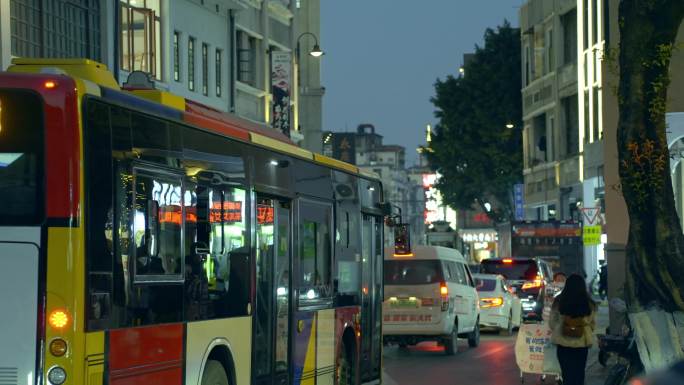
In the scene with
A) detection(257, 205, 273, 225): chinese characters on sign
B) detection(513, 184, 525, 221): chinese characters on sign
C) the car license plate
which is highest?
detection(513, 184, 525, 221): chinese characters on sign

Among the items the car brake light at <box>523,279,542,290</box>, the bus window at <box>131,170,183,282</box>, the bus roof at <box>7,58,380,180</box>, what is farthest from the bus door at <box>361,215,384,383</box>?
the car brake light at <box>523,279,542,290</box>

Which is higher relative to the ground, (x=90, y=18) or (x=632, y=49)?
(x=90, y=18)

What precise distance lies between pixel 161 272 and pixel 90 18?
77.2 feet

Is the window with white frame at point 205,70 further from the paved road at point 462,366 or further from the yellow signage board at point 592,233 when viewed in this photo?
the paved road at point 462,366

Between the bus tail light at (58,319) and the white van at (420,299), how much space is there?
1989 cm

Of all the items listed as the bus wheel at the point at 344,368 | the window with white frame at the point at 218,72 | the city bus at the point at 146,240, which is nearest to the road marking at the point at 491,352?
the bus wheel at the point at 344,368

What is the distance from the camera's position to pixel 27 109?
10367mm

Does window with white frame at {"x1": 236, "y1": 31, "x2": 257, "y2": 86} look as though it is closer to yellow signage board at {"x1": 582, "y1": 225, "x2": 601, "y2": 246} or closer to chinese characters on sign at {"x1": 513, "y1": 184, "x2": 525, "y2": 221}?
yellow signage board at {"x1": 582, "y1": 225, "x2": 601, "y2": 246}

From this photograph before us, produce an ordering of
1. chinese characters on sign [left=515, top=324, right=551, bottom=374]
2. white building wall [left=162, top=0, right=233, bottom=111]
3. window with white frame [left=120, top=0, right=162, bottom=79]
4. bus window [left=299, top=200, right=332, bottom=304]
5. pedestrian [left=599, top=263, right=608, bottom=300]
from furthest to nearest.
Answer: pedestrian [left=599, top=263, right=608, bottom=300], white building wall [left=162, top=0, right=233, bottom=111], window with white frame [left=120, top=0, right=162, bottom=79], chinese characters on sign [left=515, top=324, right=551, bottom=374], bus window [left=299, top=200, right=332, bottom=304]

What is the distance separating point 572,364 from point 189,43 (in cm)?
2696

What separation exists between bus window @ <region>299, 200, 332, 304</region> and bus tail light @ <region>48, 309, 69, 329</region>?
6225 millimetres

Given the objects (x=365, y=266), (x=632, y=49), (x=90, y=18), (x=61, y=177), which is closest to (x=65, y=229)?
(x=61, y=177)

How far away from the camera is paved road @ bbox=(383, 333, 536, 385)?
2356 centimetres

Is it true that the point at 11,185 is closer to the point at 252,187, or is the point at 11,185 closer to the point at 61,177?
the point at 61,177
